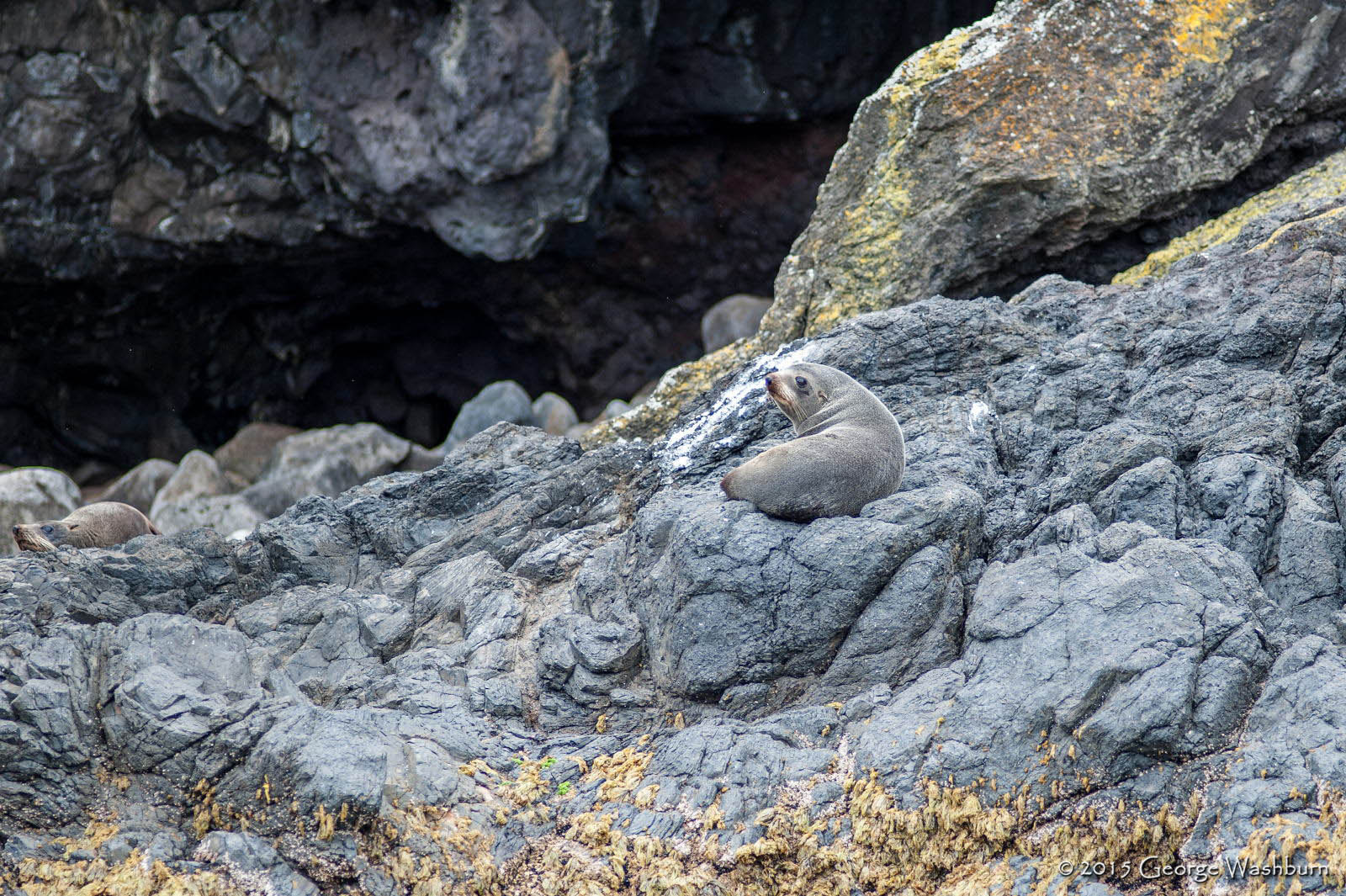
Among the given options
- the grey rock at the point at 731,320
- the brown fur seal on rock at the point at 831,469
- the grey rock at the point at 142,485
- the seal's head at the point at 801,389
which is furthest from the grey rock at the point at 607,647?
the grey rock at the point at 142,485

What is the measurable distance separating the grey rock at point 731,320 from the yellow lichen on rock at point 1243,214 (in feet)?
28.4

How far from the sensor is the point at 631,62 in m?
16.4

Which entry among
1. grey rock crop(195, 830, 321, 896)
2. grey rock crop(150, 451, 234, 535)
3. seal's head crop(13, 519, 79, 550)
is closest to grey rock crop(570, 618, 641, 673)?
grey rock crop(195, 830, 321, 896)

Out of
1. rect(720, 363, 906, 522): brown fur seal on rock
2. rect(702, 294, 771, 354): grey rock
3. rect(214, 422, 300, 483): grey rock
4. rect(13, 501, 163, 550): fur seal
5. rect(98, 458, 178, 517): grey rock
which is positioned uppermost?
rect(720, 363, 906, 522): brown fur seal on rock

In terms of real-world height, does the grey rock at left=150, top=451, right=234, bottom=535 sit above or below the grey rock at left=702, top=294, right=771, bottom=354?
below

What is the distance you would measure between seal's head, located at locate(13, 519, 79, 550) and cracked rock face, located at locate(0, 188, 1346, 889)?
134 centimetres

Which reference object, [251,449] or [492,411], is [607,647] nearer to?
[492,411]

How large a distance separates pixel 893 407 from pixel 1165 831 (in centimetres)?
361

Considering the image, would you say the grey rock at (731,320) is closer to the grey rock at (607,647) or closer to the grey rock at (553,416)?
the grey rock at (553,416)

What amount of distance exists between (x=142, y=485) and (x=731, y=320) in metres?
9.05

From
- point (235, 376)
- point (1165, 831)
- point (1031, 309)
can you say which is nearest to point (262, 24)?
point (235, 376)

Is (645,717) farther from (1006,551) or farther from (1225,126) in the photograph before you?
(1225,126)

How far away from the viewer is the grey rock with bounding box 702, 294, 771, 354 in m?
17.8

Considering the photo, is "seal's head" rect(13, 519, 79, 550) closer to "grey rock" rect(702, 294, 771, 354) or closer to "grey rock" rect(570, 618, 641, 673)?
"grey rock" rect(570, 618, 641, 673)
